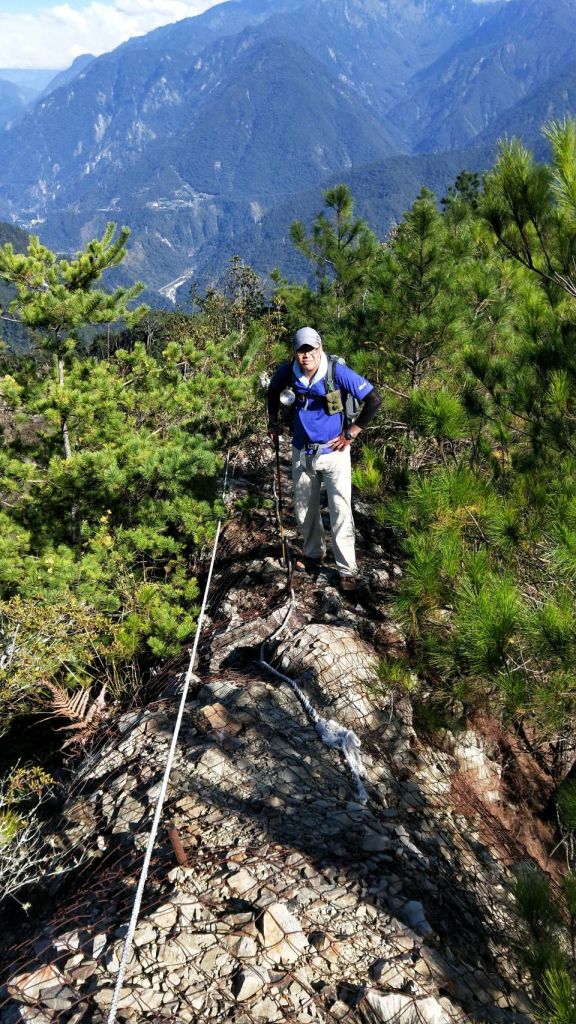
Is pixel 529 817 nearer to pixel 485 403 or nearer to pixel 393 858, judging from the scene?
pixel 393 858

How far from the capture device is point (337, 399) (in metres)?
4.43

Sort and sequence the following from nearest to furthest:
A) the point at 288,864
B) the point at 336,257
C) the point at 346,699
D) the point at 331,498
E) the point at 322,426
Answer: the point at 288,864
the point at 346,699
the point at 322,426
the point at 331,498
the point at 336,257

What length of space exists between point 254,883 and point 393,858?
2.24 feet

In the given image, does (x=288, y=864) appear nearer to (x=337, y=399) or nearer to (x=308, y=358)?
(x=337, y=399)

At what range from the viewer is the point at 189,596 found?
6.02 metres

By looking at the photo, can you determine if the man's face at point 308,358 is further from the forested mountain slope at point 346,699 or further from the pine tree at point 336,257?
the pine tree at point 336,257

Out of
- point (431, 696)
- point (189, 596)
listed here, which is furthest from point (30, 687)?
point (431, 696)

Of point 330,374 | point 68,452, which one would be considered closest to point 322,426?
point 330,374

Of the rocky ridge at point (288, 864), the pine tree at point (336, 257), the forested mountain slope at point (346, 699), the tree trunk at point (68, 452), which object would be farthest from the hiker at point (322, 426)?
the pine tree at point (336, 257)

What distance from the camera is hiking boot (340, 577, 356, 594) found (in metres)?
5.04

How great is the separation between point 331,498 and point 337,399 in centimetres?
83

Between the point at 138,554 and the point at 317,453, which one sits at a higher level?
the point at 317,453

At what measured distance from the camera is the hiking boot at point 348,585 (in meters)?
5.04

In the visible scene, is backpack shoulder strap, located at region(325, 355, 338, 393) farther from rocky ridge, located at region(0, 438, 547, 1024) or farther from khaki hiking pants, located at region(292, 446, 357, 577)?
rocky ridge, located at region(0, 438, 547, 1024)
